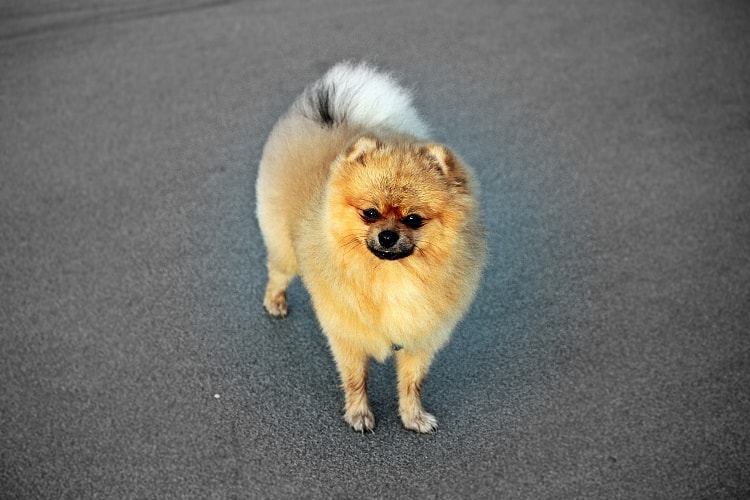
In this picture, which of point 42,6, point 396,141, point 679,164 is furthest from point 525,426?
point 42,6

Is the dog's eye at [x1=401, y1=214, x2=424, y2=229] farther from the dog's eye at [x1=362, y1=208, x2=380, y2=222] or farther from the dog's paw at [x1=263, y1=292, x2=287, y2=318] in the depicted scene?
the dog's paw at [x1=263, y1=292, x2=287, y2=318]

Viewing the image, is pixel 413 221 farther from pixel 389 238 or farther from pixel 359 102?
pixel 359 102

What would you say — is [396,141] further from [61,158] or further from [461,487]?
[61,158]

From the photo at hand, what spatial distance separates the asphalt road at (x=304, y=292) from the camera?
75.5 inches

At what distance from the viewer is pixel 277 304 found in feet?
7.47

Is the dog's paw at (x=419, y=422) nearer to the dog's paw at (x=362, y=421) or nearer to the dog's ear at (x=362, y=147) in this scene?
the dog's paw at (x=362, y=421)

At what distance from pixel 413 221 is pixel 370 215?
0.35 feet

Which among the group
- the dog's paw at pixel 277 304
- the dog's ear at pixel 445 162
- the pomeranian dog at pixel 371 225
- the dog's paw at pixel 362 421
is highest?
the dog's ear at pixel 445 162

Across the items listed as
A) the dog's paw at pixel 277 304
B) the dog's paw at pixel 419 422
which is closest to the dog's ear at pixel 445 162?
the dog's paw at pixel 419 422

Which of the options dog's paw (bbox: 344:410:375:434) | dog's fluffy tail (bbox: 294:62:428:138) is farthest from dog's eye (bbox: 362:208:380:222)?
dog's paw (bbox: 344:410:375:434)

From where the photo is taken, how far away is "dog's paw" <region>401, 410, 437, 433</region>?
6.41 feet

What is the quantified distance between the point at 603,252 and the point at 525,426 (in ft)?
2.93

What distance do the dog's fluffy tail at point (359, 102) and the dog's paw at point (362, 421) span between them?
0.90m

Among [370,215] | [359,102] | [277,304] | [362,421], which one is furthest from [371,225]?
[277,304]
